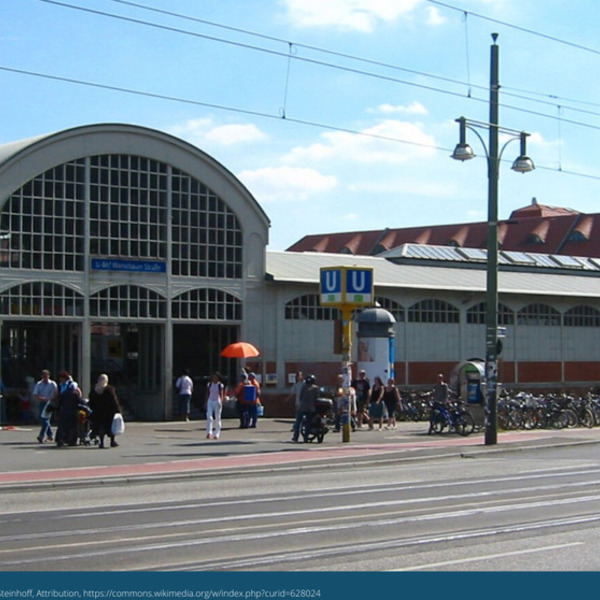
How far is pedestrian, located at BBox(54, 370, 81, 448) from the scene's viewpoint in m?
26.5

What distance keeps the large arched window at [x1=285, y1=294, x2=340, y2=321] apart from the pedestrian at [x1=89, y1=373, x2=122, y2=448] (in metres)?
15.0

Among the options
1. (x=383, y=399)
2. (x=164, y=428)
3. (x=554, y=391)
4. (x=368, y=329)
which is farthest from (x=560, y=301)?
(x=164, y=428)

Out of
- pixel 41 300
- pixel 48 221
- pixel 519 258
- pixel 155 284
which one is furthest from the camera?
pixel 519 258

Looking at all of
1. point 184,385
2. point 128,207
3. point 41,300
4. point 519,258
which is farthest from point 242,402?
point 519,258

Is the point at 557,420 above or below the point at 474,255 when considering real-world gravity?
below

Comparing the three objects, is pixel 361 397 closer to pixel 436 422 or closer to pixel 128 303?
pixel 436 422

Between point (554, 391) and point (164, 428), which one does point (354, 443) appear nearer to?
point (164, 428)

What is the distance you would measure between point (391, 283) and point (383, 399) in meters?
10.4

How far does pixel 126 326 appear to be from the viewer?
129ft

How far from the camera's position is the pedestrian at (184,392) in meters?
37.4

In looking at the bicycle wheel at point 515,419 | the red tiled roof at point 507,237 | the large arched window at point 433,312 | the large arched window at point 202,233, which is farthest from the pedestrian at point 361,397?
the red tiled roof at point 507,237

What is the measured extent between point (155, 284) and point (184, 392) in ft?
12.0

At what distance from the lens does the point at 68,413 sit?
26.7m

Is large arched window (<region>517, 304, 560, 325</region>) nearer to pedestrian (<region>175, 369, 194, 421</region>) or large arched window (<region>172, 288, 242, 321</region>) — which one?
large arched window (<region>172, 288, 242, 321</region>)
